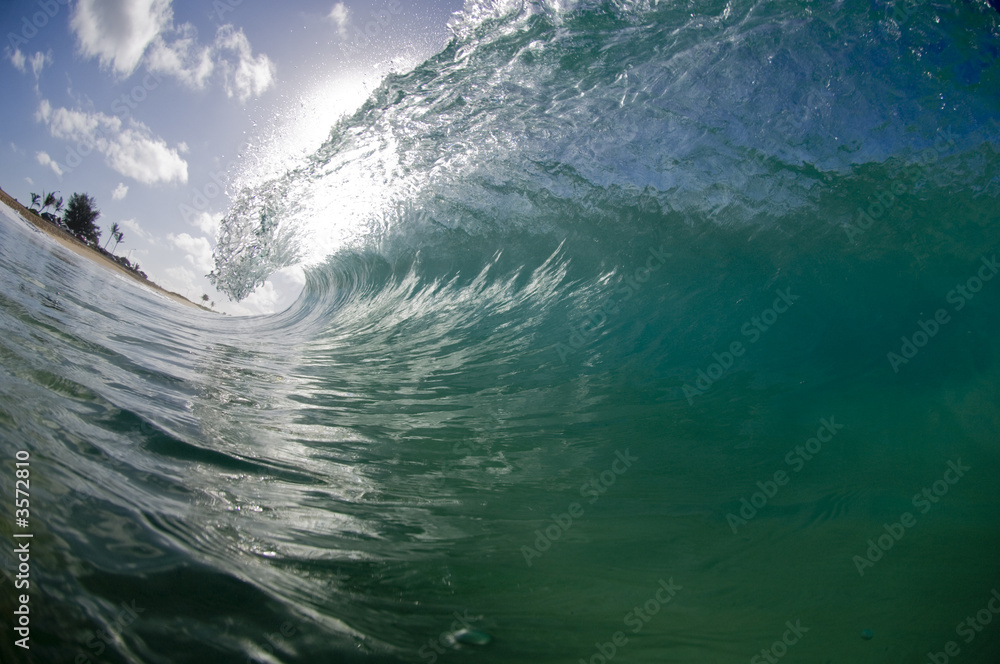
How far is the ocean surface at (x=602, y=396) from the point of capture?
148 centimetres

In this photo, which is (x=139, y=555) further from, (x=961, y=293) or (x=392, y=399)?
(x=961, y=293)

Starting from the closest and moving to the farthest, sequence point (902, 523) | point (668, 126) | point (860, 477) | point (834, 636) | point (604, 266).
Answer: point (834, 636), point (902, 523), point (860, 477), point (668, 126), point (604, 266)

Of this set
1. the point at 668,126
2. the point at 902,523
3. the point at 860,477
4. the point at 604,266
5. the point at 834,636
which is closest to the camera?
the point at 834,636

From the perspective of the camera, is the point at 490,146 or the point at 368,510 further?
the point at 490,146

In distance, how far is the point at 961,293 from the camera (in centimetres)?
385

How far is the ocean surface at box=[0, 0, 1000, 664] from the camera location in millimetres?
1481

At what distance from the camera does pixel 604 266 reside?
5133 mm

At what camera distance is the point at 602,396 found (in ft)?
11.6

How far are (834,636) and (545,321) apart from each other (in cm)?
326

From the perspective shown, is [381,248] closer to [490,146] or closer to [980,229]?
[490,146]

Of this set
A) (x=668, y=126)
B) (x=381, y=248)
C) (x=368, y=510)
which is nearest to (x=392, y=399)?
(x=368, y=510)

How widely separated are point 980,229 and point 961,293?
658 mm

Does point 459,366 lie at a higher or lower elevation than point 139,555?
higher

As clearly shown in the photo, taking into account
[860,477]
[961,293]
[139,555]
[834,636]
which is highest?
[961,293]
